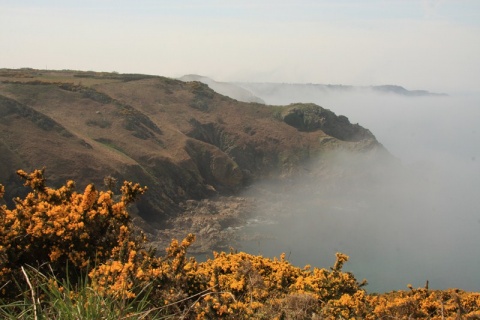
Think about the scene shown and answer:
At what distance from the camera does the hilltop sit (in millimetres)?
71500

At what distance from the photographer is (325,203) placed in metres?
105

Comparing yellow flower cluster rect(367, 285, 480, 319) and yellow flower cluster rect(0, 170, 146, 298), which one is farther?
yellow flower cluster rect(367, 285, 480, 319)

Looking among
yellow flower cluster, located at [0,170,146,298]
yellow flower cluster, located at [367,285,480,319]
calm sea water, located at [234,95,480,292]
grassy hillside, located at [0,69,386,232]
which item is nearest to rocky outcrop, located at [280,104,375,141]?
grassy hillside, located at [0,69,386,232]

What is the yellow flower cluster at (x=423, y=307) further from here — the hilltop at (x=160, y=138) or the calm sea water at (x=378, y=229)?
the hilltop at (x=160, y=138)

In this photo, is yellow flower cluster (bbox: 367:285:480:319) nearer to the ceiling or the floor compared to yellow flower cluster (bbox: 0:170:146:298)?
nearer to the floor

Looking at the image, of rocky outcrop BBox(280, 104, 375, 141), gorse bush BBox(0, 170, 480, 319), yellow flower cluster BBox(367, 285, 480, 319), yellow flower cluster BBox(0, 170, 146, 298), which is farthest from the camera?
rocky outcrop BBox(280, 104, 375, 141)

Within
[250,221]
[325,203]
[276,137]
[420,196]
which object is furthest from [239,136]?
[420,196]

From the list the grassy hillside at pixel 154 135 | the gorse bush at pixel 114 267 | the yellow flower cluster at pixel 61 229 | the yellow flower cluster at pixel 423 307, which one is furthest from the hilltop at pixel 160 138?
the yellow flower cluster at pixel 423 307

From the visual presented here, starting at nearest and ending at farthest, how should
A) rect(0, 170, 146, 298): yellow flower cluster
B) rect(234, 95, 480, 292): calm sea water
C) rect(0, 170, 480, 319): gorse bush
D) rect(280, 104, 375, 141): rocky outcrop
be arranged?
1. rect(0, 170, 480, 319): gorse bush
2. rect(0, 170, 146, 298): yellow flower cluster
3. rect(234, 95, 480, 292): calm sea water
4. rect(280, 104, 375, 141): rocky outcrop

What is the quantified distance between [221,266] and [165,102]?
108450 mm

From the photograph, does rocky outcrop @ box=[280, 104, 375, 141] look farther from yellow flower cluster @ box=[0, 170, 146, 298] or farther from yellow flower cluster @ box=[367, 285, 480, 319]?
yellow flower cluster @ box=[0, 170, 146, 298]

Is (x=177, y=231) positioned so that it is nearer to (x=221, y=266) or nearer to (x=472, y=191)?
(x=221, y=266)

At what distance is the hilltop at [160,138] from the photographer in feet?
235

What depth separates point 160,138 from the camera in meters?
97.2
